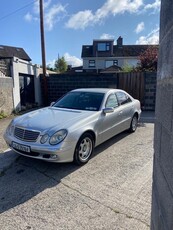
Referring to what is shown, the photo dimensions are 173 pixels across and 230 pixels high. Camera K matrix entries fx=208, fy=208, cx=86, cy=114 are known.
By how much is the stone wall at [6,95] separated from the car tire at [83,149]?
5800 mm

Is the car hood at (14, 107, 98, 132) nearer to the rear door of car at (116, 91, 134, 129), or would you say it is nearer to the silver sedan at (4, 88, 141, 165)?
Answer: the silver sedan at (4, 88, 141, 165)

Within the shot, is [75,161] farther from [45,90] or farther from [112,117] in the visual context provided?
[45,90]

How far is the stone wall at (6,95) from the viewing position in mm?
8766

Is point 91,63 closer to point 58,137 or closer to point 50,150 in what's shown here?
point 58,137

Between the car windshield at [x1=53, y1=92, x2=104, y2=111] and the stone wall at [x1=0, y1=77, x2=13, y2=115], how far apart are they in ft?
14.3

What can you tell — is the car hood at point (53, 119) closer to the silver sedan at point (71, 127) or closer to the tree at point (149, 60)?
the silver sedan at point (71, 127)

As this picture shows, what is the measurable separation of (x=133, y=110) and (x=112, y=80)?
5.19 meters

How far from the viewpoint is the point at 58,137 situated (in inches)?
145

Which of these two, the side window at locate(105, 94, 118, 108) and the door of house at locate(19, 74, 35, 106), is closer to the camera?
the side window at locate(105, 94, 118, 108)

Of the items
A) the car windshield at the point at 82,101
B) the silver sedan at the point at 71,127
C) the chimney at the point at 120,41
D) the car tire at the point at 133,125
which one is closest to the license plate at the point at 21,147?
the silver sedan at the point at 71,127

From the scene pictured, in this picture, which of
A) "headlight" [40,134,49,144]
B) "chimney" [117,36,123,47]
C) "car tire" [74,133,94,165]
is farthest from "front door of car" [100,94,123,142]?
"chimney" [117,36,123,47]

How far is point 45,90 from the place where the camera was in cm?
1206

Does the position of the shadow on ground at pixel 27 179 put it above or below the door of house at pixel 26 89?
below

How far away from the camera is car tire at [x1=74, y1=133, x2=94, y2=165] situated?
392 centimetres
